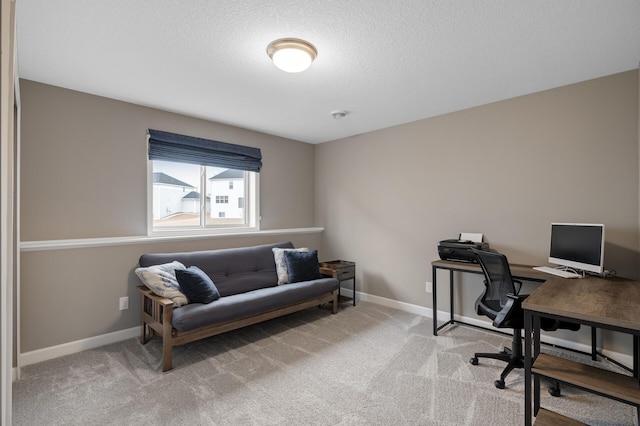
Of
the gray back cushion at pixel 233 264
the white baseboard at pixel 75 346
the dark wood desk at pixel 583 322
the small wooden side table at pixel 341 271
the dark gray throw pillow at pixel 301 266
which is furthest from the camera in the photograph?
the small wooden side table at pixel 341 271

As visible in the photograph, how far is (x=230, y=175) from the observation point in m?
4.05

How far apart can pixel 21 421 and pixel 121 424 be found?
0.62 metres

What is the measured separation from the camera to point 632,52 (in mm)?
2176

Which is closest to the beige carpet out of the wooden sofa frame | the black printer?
the wooden sofa frame

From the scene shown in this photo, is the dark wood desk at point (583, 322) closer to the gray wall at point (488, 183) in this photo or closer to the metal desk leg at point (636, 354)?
the metal desk leg at point (636, 354)

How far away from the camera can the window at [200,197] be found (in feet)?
11.1

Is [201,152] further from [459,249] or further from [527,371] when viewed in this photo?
[527,371]

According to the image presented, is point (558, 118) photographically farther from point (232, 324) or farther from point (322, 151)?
point (232, 324)

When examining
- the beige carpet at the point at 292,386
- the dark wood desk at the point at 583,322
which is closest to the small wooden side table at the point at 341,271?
the beige carpet at the point at 292,386

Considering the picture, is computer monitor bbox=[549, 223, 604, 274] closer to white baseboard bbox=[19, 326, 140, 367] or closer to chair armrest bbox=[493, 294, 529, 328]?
chair armrest bbox=[493, 294, 529, 328]

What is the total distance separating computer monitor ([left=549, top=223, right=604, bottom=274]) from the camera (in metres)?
2.26

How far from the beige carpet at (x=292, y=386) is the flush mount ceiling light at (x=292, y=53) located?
2.32 meters

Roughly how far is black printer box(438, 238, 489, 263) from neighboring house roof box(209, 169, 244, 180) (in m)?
2.72

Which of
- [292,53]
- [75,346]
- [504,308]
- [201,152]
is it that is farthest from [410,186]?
[75,346]
